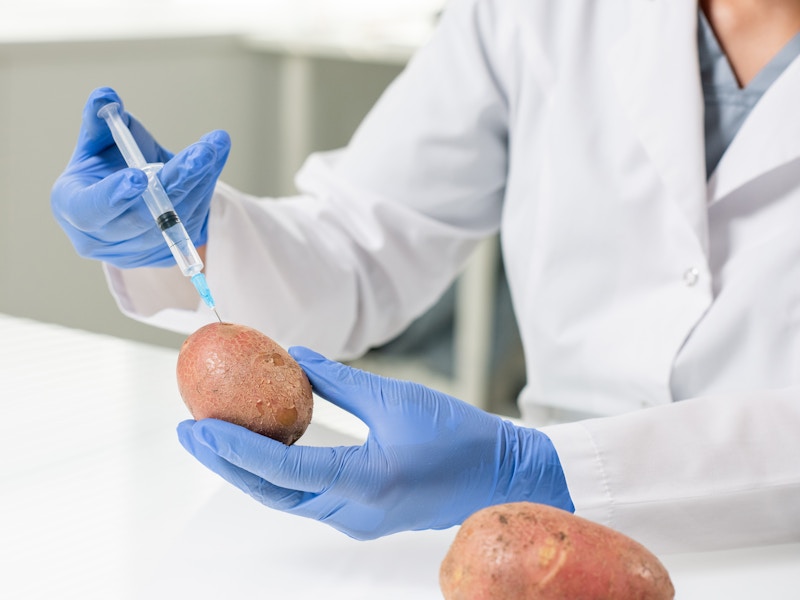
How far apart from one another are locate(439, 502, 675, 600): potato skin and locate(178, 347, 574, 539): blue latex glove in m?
0.11

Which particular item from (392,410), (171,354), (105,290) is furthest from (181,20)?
(392,410)

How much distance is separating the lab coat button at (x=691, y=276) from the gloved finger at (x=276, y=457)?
499 millimetres

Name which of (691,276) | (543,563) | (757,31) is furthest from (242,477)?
(757,31)

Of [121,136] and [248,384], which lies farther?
[121,136]

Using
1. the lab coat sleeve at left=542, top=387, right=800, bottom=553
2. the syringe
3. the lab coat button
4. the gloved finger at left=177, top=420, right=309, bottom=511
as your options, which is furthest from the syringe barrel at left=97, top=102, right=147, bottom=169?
the lab coat button

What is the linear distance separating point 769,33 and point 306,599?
30.4 inches

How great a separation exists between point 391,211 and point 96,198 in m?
0.46

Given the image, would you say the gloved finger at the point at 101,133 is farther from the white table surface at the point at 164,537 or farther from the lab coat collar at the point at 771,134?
the lab coat collar at the point at 771,134

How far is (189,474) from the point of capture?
0.88 m

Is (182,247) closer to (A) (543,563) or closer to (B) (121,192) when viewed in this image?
(B) (121,192)

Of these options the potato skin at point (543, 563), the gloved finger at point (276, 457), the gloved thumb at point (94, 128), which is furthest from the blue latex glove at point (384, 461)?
the gloved thumb at point (94, 128)

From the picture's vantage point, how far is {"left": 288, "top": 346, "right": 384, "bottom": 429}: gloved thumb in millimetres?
713

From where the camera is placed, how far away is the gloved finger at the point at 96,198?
829mm

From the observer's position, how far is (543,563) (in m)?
0.57
